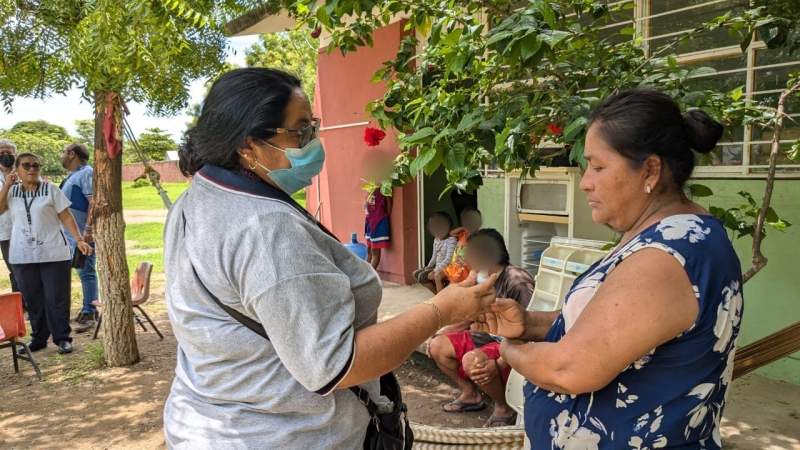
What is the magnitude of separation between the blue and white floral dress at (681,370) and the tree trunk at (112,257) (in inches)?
180

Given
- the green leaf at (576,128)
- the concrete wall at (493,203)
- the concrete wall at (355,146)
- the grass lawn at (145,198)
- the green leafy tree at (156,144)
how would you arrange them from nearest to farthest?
the green leaf at (576,128) < the concrete wall at (493,203) < the concrete wall at (355,146) < the grass lawn at (145,198) < the green leafy tree at (156,144)

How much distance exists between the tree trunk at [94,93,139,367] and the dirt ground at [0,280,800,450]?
0.21m

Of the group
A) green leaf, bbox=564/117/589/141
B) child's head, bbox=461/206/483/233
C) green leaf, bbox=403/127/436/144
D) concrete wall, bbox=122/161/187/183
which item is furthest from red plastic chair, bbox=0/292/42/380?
concrete wall, bbox=122/161/187/183

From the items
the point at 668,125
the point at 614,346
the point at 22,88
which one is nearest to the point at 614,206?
the point at 668,125

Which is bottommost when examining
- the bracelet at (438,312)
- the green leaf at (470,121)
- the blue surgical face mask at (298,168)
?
the bracelet at (438,312)

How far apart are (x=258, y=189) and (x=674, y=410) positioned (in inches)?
39.9

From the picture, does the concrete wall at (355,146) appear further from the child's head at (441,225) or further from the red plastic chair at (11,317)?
the red plastic chair at (11,317)

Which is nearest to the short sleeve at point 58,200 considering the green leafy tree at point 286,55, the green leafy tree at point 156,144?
the green leafy tree at point 286,55

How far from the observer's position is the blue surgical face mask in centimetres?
143

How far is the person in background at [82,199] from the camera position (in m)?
6.53

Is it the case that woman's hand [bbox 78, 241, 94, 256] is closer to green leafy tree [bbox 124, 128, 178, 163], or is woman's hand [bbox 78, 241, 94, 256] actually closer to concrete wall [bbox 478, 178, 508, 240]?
concrete wall [bbox 478, 178, 508, 240]

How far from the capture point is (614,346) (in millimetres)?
1241

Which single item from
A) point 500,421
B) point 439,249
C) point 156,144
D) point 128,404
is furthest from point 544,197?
point 156,144

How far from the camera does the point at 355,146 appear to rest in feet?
27.3
